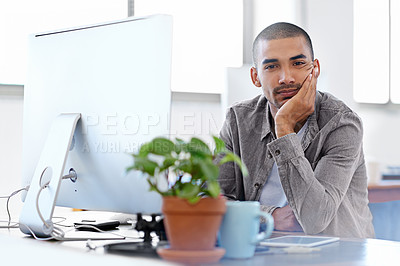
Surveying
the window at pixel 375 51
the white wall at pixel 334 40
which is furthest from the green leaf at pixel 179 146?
the window at pixel 375 51

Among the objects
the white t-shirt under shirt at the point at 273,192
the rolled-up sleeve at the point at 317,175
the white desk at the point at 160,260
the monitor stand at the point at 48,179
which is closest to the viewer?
the white desk at the point at 160,260


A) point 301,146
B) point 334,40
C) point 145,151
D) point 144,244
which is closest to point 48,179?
point 144,244

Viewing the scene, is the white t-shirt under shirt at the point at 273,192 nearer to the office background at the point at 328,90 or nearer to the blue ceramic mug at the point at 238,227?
the blue ceramic mug at the point at 238,227

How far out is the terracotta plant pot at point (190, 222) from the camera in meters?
0.88

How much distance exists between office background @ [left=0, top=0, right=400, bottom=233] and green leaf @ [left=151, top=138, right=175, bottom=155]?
9.34 ft

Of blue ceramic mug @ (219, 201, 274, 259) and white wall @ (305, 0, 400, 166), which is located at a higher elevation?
white wall @ (305, 0, 400, 166)

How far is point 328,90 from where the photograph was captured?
4.80 m

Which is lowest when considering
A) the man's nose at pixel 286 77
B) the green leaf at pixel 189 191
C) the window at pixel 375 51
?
the green leaf at pixel 189 191

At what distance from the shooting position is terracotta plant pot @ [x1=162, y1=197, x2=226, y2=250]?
88 centimetres

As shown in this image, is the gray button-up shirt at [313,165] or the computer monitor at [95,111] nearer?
the computer monitor at [95,111]

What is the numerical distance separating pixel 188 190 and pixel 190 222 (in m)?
0.05

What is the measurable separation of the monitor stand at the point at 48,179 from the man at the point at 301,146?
65cm

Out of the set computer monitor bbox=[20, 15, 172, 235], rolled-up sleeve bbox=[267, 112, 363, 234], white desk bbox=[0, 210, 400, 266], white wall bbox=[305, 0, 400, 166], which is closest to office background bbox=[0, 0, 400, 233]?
white wall bbox=[305, 0, 400, 166]

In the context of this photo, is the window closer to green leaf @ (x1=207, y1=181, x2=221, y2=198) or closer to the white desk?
the white desk
